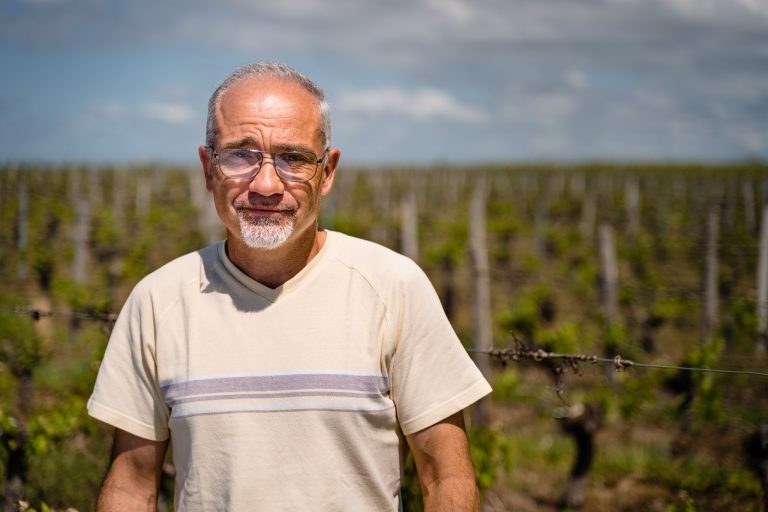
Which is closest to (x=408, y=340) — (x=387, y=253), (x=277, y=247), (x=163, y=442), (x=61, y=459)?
(x=387, y=253)

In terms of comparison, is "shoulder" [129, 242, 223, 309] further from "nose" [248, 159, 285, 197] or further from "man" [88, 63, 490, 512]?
"nose" [248, 159, 285, 197]

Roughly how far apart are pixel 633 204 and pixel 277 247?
21.2m

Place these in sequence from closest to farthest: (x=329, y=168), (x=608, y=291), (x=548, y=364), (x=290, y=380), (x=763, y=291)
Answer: (x=290, y=380) → (x=329, y=168) → (x=548, y=364) → (x=608, y=291) → (x=763, y=291)

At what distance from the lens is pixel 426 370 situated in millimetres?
1611

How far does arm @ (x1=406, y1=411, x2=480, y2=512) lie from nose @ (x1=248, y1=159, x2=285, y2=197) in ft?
2.36

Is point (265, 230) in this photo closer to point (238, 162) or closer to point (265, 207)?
point (265, 207)

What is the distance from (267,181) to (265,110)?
0.59 feet

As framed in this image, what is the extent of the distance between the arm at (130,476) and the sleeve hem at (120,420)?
47 mm

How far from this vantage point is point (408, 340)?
1.61 metres

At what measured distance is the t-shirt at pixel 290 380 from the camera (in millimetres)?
1559

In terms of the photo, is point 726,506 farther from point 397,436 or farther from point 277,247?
point 277,247

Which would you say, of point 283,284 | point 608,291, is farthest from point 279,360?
point 608,291

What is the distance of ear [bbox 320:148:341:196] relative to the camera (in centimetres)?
178

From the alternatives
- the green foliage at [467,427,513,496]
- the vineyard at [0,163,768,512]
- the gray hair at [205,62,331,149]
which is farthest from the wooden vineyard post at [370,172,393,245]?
the gray hair at [205,62,331,149]
